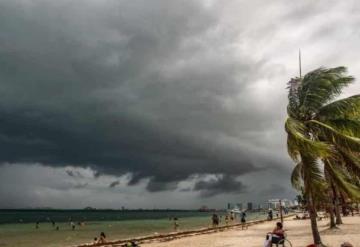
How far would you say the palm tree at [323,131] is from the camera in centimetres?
1523

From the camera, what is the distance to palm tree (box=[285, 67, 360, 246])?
15.2 m

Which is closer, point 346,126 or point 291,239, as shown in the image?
point 346,126

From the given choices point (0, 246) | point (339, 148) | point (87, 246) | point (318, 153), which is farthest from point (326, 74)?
point (0, 246)

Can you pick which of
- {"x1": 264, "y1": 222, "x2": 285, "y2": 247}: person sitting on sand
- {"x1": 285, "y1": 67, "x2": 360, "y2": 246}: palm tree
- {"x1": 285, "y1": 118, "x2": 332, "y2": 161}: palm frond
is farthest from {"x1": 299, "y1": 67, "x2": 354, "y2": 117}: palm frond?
{"x1": 264, "y1": 222, "x2": 285, "y2": 247}: person sitting on sand

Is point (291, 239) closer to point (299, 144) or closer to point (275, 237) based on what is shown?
point (275, 237)

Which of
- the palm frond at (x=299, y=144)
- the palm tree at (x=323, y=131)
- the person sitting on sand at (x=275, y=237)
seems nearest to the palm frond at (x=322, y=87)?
the palm tree at (x=323, y=131)

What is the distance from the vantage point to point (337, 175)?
16391 millimetres

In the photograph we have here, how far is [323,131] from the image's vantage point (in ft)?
54.0

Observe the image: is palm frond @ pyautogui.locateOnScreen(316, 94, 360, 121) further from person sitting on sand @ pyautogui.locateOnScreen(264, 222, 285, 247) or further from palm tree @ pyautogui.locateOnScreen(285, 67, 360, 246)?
person sitting on sand @ pyautogui.locateOnScreen(264, 222, 285, 247)

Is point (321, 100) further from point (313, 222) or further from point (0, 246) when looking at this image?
point (0, 246)

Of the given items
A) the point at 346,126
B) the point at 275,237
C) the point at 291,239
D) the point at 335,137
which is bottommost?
the point at 291,239

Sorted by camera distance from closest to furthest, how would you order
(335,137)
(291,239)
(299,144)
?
(299,144), (335,137), (291,239)

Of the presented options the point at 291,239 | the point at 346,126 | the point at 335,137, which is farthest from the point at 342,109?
the point at 291,239

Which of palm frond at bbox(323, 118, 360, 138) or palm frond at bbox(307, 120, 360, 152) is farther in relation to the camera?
palm frond at bbox(323, 118, 360, 138)
